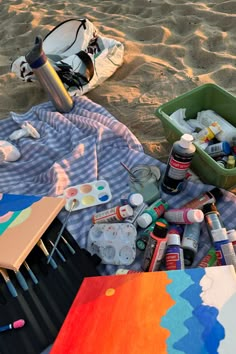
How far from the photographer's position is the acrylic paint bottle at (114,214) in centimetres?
133

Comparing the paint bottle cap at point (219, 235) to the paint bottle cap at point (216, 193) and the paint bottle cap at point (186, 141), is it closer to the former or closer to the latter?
the paint bottle cap at point (216, 193)

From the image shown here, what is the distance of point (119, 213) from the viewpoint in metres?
1.34

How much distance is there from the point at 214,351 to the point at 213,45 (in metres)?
1.87

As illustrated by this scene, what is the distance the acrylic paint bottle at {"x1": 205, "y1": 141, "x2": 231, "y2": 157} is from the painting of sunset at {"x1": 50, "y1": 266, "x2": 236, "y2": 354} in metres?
0.57

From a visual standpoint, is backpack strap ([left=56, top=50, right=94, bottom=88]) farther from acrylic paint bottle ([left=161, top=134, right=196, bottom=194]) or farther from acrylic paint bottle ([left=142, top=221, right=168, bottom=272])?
acrylic paint bottle ([left=142, top=221, right=168, bottom=272])

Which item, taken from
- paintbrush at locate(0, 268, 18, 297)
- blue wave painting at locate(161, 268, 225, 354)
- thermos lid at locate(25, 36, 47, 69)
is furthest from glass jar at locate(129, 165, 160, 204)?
thermos lid at locate(25, 36, 47, 69)

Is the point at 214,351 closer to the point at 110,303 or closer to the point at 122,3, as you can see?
the point at 110,303

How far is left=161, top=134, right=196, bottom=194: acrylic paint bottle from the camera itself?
1331mm

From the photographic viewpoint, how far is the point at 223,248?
1179mm

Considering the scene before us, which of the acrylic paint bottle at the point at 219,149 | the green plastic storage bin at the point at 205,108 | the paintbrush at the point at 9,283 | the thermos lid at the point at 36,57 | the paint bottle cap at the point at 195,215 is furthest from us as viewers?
the thermos lid at the point at 36,57

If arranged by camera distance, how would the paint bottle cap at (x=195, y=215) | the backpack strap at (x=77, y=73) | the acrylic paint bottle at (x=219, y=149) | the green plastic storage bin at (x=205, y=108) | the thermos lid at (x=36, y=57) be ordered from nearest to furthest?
the paint bottle cap at (x=195, y=215) < the green plastic storage bin at (x=205, y=108) < the acrylic paint bottle at (x=219, y=149) < the thermos lid at (x=36, y=57) < the backpack strap at (x=77, y=73)

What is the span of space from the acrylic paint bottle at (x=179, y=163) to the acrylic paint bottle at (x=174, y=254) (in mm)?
255

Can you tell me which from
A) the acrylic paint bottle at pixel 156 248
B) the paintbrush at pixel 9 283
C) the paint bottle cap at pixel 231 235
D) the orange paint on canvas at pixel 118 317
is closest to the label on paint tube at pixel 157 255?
the acrylic paint bottle at pixel 156 248

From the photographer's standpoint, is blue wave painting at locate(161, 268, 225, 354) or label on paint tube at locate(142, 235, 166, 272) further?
label on paint tube at locate(142, 235, 166, 272)
